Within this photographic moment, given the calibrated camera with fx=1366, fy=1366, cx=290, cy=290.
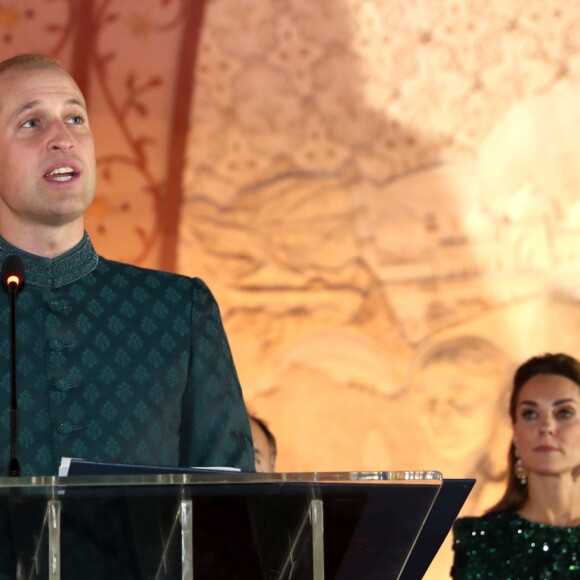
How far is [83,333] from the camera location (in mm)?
2404

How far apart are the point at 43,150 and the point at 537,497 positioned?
2.35 m

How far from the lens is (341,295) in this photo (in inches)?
180

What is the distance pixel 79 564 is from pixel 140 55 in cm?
317

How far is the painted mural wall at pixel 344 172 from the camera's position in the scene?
454 centimetres

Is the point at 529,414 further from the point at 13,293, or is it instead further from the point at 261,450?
the point at 13,293

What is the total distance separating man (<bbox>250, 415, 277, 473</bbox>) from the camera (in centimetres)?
430

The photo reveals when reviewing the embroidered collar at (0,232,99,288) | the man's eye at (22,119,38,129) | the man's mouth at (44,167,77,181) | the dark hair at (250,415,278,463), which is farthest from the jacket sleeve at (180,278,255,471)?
the dark hair at (250,415,278,463)

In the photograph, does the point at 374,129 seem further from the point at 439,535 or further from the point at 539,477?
the point at 439,535

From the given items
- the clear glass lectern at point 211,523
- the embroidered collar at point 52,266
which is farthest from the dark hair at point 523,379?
the clear glass lectern at point 211,523

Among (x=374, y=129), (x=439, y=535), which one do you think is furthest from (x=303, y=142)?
(x=439, y=535)

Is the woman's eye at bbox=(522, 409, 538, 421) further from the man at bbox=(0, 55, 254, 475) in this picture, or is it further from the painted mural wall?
the man at bbox=(0, 55, 254, 475)

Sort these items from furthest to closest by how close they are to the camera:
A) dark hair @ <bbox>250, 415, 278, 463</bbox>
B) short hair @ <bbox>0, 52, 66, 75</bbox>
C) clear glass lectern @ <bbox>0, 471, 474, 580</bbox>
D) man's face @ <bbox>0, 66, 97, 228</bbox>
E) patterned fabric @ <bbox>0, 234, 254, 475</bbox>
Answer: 1. dark hair @ <bbox>250, 415, 278, 463</bbox>
2. short hair @ <bbox>0, 52, 66, 75</bbox>
3. man's face @ <bbox>0, 66, 97, 228</bbox>
4. patterned fabric @ <bbox>0, 234, 254, 475</bbox>
5. clear glass lectern @ <bbox>0, 471, 474, 580</bbox>

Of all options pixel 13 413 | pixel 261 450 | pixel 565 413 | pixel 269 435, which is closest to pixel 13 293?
pixel 13 413

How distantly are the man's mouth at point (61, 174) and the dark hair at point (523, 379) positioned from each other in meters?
2.31
